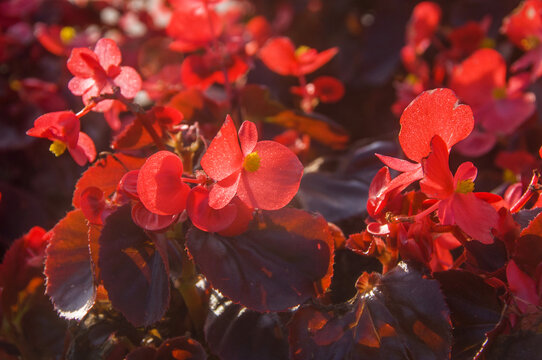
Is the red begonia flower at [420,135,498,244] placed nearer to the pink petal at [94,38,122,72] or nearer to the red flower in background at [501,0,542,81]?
the pink petal at [94,38,122,72]

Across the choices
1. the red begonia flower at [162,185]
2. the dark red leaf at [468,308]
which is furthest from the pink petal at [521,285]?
the red begonia flower at [162,185]

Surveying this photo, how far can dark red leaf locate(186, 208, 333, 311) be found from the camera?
0.48 meters

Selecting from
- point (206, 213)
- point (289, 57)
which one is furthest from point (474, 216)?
point (289, 57)

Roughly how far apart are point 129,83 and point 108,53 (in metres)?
0.04

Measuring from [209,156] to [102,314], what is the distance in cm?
27

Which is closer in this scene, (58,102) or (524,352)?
(524,352)

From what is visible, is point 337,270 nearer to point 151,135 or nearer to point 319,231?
point 319,231

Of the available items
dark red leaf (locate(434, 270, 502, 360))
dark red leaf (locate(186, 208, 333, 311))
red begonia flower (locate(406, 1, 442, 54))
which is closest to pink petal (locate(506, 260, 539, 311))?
dark red leaf (locate(434, 270, 502, 360))

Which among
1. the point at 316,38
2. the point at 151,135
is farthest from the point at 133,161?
the point at 316,38

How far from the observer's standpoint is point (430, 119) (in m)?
0.43

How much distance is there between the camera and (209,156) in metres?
0.44

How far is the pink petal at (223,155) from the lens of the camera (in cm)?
44

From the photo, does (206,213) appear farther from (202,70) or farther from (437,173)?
(202,70)

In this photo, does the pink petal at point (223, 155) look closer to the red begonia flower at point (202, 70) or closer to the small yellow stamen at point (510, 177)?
the red begonia flower at point (202, 70)
